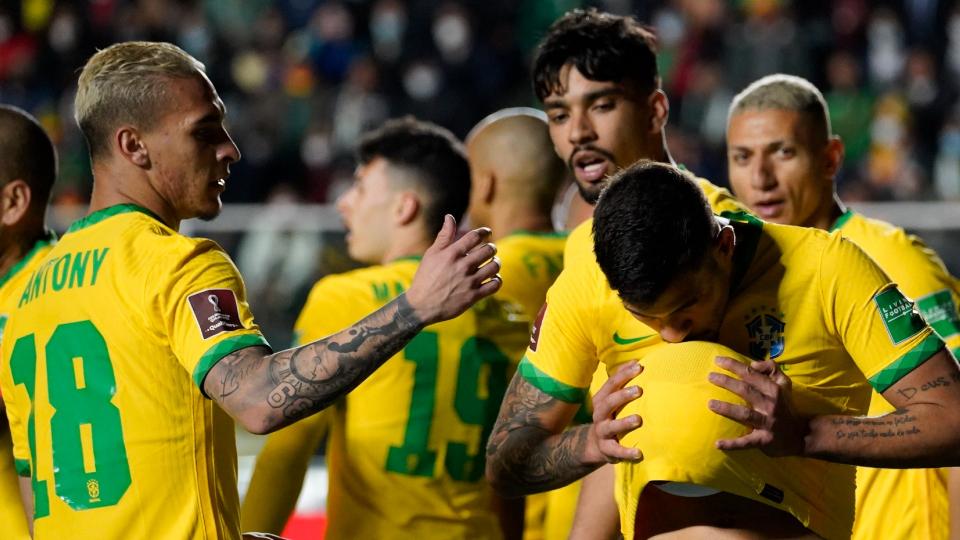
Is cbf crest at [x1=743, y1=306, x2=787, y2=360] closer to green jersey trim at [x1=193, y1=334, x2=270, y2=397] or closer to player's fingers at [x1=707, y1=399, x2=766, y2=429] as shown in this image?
player's fingers at [x1=707, y1=399, x2=766, y2=429]

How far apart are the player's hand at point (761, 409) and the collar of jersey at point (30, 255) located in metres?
2.67

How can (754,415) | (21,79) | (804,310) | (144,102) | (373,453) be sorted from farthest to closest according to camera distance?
(21,79) < (373,453) < (144,102) < (804,310) < (754,415)

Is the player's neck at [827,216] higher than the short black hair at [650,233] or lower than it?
higher


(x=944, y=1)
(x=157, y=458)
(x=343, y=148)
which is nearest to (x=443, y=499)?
(x=157, y=458)

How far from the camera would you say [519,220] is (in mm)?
5934

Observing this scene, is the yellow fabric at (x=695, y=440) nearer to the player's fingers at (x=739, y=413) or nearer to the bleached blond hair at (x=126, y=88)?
the player's fingers at (x=739, y=413)

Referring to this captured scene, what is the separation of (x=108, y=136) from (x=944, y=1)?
41.0ft

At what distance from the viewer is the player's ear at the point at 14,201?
4.96 m

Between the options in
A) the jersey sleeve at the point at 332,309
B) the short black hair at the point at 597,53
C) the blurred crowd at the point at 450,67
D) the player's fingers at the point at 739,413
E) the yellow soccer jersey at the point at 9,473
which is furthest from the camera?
the blurred crowd at the point at 450,67

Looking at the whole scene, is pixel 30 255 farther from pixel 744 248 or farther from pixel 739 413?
pixel 739 413

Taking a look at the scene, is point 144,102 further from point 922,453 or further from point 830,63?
point 830,63

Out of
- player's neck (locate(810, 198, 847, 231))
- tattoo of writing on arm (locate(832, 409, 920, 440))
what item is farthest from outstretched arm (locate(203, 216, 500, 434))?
player's neck (locate(810, 198, 847, 231))

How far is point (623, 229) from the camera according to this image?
3.39 metres

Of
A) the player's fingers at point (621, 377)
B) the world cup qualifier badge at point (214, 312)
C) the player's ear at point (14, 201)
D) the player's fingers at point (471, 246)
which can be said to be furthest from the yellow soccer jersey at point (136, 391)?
the player's ear at point (14, 201)
